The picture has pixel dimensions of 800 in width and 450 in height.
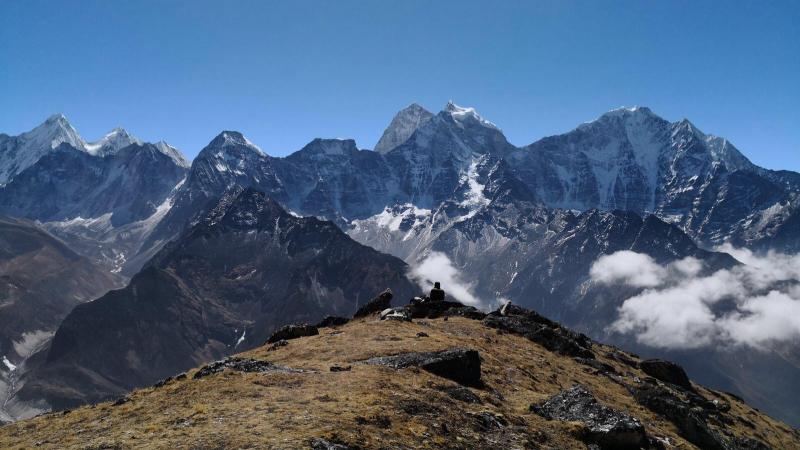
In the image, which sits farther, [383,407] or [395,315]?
[395,315]

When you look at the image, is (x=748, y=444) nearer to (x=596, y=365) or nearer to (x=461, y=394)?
(x=596, y=365)

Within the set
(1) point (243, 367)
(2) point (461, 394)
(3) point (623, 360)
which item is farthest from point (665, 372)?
(1) point (243, 367)

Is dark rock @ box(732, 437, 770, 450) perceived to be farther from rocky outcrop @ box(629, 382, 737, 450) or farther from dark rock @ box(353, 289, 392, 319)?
dark rock @ box(353, 289, 392, 319)

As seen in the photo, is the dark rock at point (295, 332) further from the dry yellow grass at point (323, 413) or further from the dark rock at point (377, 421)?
the dark rock at point (377, 421)

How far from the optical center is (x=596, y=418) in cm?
3206

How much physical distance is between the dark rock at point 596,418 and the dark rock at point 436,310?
3303cm

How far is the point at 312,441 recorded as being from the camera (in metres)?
23.8

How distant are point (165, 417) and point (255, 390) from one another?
454cm

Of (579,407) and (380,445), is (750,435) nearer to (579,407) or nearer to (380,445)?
(579,407)

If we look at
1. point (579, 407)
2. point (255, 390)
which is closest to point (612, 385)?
point (579, 407)

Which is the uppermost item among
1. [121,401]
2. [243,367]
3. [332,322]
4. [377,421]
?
[332,322]

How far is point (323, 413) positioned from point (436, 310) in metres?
43.8

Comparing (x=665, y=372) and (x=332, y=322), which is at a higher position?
(x=665, y=372)

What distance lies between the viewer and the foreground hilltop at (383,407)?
25.8 meters
